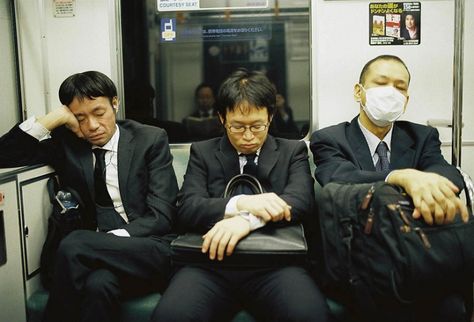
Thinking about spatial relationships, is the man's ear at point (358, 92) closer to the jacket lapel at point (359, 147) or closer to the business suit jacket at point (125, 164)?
the jacket lapel at point (359, 147)

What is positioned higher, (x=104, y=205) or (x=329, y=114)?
(x=329, y=114)

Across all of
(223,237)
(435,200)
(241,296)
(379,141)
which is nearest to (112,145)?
(223,237)

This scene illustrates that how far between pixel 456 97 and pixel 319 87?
87cm

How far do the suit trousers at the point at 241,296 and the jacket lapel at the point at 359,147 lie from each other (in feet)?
2.40

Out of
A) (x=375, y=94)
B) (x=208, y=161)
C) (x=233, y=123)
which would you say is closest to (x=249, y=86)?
(x=233, y=123)

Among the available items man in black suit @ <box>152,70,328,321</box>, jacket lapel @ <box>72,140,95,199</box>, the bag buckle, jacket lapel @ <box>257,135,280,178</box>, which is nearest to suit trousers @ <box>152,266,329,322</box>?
man in black suit @ <box>152,70,328,321</box>

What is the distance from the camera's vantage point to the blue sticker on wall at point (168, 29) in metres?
3.14

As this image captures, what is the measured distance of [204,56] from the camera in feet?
10.4

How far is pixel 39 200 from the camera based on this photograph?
8.43ft

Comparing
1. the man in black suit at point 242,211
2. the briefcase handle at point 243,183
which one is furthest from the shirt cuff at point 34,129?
the briefcase handle at point 243,183

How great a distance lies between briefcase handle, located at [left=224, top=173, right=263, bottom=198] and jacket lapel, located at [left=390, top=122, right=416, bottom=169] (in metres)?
0.78

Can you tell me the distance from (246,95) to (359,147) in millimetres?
701

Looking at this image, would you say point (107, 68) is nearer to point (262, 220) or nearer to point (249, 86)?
point (249, 86)

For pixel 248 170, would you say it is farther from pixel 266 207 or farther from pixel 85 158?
pixel 85 158
